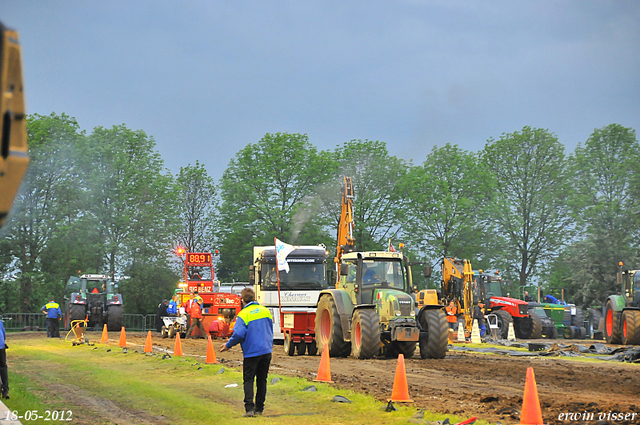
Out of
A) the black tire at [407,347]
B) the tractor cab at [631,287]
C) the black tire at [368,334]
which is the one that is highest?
→ the tractor cab at [631,287]

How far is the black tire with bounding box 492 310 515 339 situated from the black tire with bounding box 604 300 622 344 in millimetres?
6750

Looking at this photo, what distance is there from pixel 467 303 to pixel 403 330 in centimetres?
1269

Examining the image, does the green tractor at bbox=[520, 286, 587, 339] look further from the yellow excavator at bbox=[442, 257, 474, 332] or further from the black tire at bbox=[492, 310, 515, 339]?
the yellow excavator at bbox=[442, 257, 474, 332]

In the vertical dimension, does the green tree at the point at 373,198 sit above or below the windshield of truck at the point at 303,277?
above

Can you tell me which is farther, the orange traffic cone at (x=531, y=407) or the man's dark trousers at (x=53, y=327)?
the man's dark trousers at (x=53, y=327)

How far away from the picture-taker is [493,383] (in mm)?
13398

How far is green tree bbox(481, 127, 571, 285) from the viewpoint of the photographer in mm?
47906

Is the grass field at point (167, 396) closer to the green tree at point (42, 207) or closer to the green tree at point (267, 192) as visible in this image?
the green tree at point (42, 207)

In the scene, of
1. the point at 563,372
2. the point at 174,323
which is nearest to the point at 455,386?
the point at 563,372

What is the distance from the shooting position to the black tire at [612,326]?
81.8 ft

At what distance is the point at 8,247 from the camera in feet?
144

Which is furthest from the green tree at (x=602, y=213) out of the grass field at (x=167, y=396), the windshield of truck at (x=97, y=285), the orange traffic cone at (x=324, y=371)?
the orange traffic cone at (x=324, y=371)

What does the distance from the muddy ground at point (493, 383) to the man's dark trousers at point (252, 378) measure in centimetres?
216

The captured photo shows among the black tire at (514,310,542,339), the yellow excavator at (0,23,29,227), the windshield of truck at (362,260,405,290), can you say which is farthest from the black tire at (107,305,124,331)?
the yellow excavator at (0,23,29,227)
